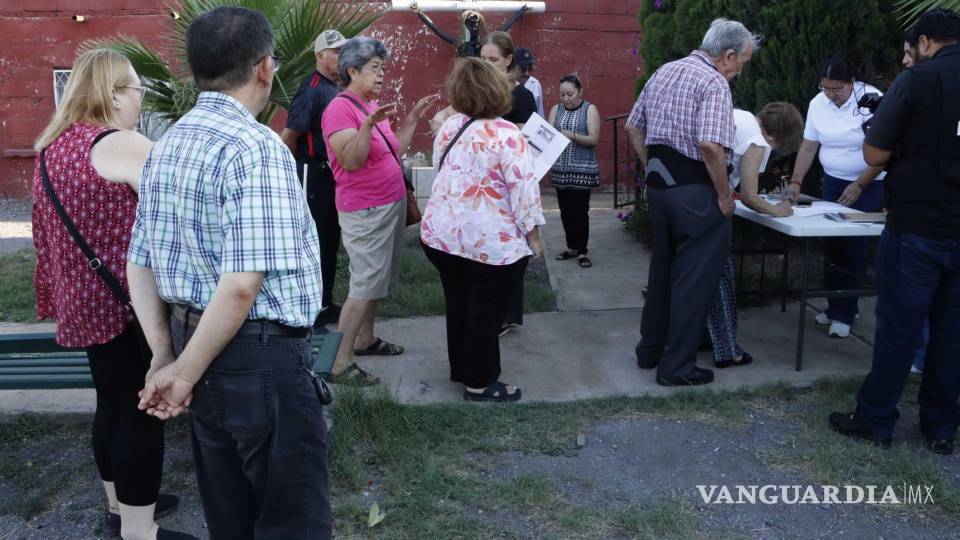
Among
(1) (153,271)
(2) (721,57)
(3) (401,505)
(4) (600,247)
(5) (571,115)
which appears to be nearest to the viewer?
(1) (153,271)

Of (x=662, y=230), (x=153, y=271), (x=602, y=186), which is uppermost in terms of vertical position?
(x=153, y=271)

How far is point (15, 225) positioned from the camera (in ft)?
32.5

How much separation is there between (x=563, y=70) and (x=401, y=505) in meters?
8.40

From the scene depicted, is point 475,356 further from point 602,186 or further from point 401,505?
point 602,186

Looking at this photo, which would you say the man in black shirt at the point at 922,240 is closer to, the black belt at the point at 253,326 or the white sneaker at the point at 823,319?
the white sneaker at the point at 823,319

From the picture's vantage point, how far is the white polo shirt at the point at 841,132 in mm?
5297

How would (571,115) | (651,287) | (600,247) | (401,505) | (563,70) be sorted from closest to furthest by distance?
(401,505)
(651,287)
(571,115)
(600,247)
(563,70)

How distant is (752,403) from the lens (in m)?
4.47

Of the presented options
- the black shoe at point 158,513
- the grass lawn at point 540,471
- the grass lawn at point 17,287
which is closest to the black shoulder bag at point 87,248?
the black shoe at point 158,513

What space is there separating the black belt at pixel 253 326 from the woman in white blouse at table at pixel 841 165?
12.8 feet

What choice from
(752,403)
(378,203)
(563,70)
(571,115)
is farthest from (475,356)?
(563,70)

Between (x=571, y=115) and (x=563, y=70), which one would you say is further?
(x=563, y=70)

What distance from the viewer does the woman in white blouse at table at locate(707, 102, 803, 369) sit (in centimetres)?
459

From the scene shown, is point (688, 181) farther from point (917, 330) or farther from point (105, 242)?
point (105, 242)
